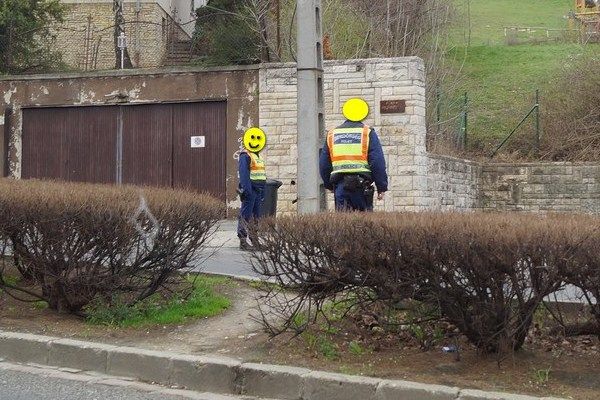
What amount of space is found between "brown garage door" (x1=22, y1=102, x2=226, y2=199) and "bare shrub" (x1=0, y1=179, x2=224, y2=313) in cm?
1157

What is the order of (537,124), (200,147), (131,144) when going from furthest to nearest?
(537,124), (131,144), (200,147)

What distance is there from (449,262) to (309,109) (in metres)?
4.49

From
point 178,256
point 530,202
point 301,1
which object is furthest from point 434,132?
point 178,256

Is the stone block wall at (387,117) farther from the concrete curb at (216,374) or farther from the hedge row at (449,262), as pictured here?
the hedge row at (449,262)

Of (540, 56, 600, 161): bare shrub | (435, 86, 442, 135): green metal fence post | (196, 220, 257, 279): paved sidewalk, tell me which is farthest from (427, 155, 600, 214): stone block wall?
(196, 220, 257, 279): paved sidewalk

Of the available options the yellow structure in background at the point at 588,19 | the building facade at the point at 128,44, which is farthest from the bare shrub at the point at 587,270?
the yellow structure in background at the point at 588,19

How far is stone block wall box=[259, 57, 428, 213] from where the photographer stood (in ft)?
60.6

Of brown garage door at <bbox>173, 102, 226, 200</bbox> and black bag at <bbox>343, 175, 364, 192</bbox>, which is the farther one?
brown garage door at <bbox>173, 102, 226, 200</bbox>

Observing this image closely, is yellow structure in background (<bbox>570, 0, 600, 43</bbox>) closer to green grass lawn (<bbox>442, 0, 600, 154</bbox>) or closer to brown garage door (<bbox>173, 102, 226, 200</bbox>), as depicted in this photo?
green grass lawn (<bbox>442, 0, 600, 154</bbox>)

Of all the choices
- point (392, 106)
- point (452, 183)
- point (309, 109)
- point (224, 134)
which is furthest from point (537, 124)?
point (309, 109)

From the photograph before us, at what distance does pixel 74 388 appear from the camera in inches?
256

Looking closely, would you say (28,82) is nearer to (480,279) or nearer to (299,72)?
(299,72)

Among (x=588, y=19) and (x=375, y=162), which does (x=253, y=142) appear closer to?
(x=375, y=162)

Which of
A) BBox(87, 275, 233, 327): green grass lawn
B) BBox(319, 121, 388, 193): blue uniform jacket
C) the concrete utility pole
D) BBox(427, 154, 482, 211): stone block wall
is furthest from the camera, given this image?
BBox(427, 154, 482, 211): stone block wall
